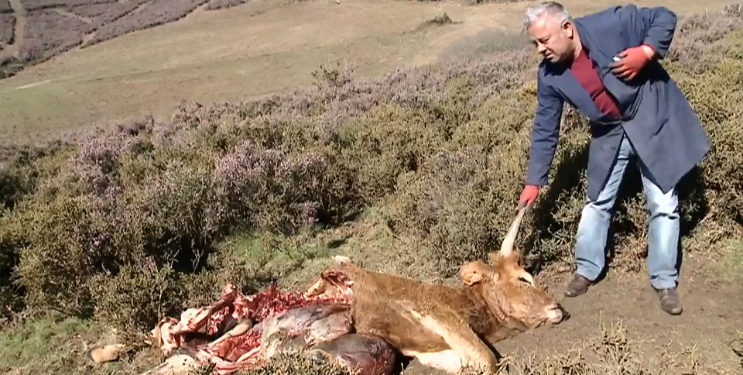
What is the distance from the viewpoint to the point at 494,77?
18.1 metres

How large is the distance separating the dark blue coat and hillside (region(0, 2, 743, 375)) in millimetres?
1019

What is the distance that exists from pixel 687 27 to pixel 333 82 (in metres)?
11.5

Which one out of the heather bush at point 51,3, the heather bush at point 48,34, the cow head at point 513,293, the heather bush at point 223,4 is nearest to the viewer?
the cow head at point 513,293

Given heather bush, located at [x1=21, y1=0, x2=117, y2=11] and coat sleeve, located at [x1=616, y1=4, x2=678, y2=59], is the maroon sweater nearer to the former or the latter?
coat sleeve, located at [x1=616, y1=4, x2=678, y2=59]

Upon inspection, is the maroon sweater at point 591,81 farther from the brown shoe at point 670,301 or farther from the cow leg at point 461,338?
the cow leg at point 461,338

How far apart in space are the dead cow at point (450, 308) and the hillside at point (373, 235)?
169 mm

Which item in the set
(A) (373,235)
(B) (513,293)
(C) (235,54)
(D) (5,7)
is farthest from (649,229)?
(D) (5,7)

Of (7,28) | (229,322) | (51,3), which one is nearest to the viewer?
(229,322)

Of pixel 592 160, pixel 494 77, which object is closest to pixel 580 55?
pixel 592 160

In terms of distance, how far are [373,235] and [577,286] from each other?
9.34 ft

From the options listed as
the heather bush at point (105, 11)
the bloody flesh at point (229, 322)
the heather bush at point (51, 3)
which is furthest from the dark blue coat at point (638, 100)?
the heather bush at point (51, 3)

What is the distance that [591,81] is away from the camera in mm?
4227

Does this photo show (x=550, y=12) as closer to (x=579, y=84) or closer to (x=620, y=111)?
(x=579, y=84)

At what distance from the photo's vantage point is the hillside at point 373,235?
445 cm
